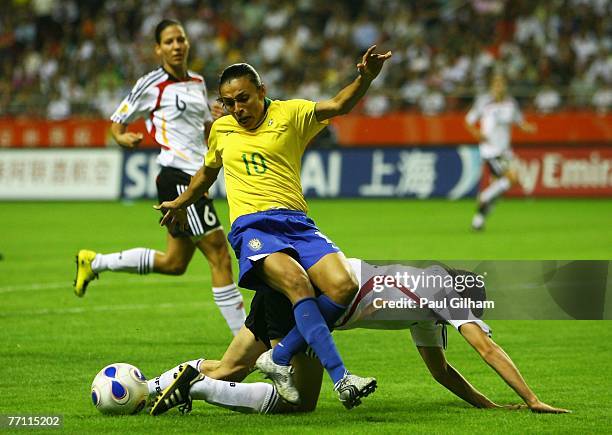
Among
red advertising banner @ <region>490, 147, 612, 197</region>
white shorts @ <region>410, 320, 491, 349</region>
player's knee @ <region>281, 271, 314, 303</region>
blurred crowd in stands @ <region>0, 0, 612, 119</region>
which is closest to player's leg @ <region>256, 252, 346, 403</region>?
player's knee @ <region>281, 271, 314, 303</region>

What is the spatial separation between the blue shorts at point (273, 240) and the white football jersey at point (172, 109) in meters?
2.89

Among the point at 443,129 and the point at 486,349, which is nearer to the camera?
the point at 486,349

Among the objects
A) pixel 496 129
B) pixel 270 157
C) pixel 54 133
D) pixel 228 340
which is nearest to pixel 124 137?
pixel 228 340

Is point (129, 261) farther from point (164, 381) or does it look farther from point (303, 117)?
point (303, 117)

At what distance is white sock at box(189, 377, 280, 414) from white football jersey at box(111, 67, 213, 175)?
3317 mm

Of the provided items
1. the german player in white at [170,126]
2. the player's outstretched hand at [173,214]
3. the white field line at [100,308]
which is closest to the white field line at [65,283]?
the white field line at [100,308]

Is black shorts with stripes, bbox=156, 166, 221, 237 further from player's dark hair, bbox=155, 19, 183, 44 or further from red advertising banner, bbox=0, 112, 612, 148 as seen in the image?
red advertising banner, bbox=0, 112, 612, 148

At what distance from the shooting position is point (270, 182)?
684 cm

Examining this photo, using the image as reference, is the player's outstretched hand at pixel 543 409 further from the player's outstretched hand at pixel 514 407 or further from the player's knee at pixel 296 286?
the player's knee at pixel 296 286

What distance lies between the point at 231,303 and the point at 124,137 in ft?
5.15

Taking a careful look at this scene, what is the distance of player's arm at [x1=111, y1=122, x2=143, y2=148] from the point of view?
9297mm

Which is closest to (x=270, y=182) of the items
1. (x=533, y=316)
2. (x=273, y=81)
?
(x=533, y=316)

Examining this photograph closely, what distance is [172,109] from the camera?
31.6 ft

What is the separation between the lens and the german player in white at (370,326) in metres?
6.46
